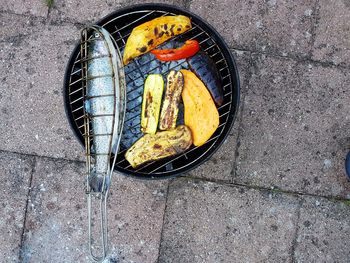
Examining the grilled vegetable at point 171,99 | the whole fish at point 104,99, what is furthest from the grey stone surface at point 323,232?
the whole fish at point 104,99

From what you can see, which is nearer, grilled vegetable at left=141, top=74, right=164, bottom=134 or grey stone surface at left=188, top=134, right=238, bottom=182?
grilled vegetable at left=141, top=74, right=164, bottom=134

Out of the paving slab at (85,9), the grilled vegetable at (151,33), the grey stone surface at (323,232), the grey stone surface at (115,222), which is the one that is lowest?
the grey stone surface at (323,232)

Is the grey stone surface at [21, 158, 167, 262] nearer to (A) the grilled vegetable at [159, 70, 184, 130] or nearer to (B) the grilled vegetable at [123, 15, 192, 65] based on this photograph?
(A) the grilled vegetable at [159, 70, 184, 130]

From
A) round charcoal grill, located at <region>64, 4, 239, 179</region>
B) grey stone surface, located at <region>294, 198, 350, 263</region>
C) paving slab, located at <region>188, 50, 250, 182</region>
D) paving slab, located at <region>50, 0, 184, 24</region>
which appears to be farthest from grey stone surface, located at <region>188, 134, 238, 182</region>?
paving slab, located at <region>50, 0, 184, 24</region>

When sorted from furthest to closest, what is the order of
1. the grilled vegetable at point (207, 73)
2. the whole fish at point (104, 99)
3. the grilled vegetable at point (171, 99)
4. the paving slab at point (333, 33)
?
the paving slab at point (333, 33) < the grilled vegetable at point (207, 73) < the grilled vegetable at point (171, 99) < the whole fish at point (104, 99)

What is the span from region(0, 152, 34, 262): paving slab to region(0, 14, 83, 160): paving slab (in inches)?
4.8

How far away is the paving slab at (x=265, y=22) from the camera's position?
160 inches

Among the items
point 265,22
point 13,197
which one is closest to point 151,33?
point 265,22

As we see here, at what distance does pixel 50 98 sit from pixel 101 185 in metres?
1.25

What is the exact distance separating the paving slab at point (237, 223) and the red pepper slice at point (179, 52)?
1205 mm

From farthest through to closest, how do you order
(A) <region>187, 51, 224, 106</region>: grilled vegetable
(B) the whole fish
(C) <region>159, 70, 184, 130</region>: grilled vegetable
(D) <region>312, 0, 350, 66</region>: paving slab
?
(D) <region>312, 0, 350, 66</region>: paving slab < (A) <region>187, 51, 224, 106</region>: grilled vegetable < (C) <region>159, 70, 184, 130</region>: grilled vegetable < (B) the whole fish

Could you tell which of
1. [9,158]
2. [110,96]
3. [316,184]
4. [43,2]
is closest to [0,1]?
[43,2]

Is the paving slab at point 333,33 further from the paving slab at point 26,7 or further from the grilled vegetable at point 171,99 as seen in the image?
the paving slab at point 26,7

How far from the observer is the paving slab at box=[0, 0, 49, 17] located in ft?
13.5
